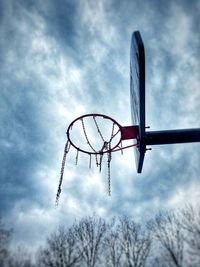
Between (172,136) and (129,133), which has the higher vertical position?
(129,133)

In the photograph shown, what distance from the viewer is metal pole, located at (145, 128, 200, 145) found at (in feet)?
15.5

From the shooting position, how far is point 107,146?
19.4 ft

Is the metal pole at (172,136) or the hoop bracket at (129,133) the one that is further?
the hoop bracket at (129,133)

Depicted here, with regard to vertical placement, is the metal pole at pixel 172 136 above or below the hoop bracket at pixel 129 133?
below

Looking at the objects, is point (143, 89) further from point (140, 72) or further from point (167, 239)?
point (167, 239)

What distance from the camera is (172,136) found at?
15.7ft

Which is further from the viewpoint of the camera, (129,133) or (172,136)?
(129,133)

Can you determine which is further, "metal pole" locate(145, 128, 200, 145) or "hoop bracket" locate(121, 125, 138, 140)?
"hoop bracket" locate(121, 125, 138, 140)

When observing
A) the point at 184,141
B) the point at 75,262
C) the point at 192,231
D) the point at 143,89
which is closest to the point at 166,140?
the point at 184,141

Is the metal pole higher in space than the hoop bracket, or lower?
lower

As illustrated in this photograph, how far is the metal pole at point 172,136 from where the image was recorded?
4.73 meters

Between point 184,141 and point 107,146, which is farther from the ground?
point 107,146

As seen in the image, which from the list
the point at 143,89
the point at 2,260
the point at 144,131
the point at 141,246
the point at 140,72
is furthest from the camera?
the point at 2,260

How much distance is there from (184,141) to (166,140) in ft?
1.34
